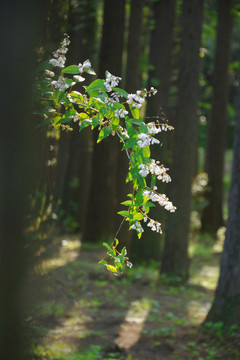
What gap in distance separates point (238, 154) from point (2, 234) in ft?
13.3

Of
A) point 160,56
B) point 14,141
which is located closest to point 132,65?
point 160,56

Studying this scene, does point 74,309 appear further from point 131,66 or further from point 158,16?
point 158,16

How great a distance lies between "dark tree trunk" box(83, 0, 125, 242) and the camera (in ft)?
41.3

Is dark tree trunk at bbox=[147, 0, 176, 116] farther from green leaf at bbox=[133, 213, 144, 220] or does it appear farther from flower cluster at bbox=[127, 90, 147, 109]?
green leaf at bbox=[133, 213, 144, 220]

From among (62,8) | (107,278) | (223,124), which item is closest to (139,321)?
(107,278)

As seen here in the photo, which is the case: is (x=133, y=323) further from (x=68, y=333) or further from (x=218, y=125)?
(x=218, y=125)

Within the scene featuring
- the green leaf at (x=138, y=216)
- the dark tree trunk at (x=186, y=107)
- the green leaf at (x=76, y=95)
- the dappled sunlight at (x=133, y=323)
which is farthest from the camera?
the dark tree trunk at (x=186, y=107)

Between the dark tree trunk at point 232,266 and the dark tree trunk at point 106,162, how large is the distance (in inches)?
230

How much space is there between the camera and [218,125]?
59.7 ft

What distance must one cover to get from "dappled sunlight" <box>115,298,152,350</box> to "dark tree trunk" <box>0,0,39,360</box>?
10.0ft

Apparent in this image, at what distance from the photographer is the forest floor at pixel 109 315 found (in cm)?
586

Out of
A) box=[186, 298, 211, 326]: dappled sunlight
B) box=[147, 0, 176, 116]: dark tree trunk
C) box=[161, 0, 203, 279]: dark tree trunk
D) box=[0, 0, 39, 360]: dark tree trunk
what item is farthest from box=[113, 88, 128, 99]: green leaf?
box=[147, 0, 176, 116]: dark tree trunk

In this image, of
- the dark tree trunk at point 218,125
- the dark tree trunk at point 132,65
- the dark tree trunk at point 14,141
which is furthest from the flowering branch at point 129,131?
the dark tree trunk at point 218,125

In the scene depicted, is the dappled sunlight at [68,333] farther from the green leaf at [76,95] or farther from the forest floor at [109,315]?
the green leaf at [76,95]
